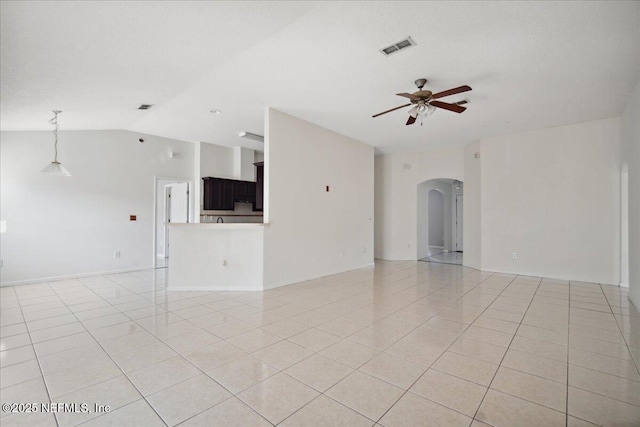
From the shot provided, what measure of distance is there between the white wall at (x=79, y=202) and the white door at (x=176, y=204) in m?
0.63

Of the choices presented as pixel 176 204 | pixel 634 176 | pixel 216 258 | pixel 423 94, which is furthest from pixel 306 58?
pixel 176 204

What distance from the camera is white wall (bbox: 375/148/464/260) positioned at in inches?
315

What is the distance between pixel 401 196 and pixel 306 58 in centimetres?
574

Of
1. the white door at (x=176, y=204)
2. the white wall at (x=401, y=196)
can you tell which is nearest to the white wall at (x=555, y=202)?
the white wall at (x=401, y=196)

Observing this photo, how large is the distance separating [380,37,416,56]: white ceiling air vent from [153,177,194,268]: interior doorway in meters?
5.77

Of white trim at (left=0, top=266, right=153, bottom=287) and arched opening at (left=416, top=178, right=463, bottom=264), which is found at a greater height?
arched opening at (left=416, top=178, right=463, bottom=264)

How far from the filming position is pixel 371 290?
4855 millimetres

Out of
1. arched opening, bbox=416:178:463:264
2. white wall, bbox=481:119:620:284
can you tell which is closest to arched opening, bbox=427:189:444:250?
arched opening, bbox=416:178:463:264

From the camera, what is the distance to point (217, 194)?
7.30 metres

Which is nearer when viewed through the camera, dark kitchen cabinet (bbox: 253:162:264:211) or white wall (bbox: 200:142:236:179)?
white wall (bbox: 200:142:236:179)

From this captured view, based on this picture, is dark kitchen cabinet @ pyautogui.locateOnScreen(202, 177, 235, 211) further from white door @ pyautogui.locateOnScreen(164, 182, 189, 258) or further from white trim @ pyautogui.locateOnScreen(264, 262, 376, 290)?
white trim @ pyautogui.locateOnScreen(264, 262, 376, 290)

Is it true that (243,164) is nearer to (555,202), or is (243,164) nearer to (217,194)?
(217,194)

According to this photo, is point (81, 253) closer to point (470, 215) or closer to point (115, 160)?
point (115, 160)

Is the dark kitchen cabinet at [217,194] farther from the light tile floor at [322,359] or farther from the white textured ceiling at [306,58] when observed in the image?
the light tile floor at [322,359]
